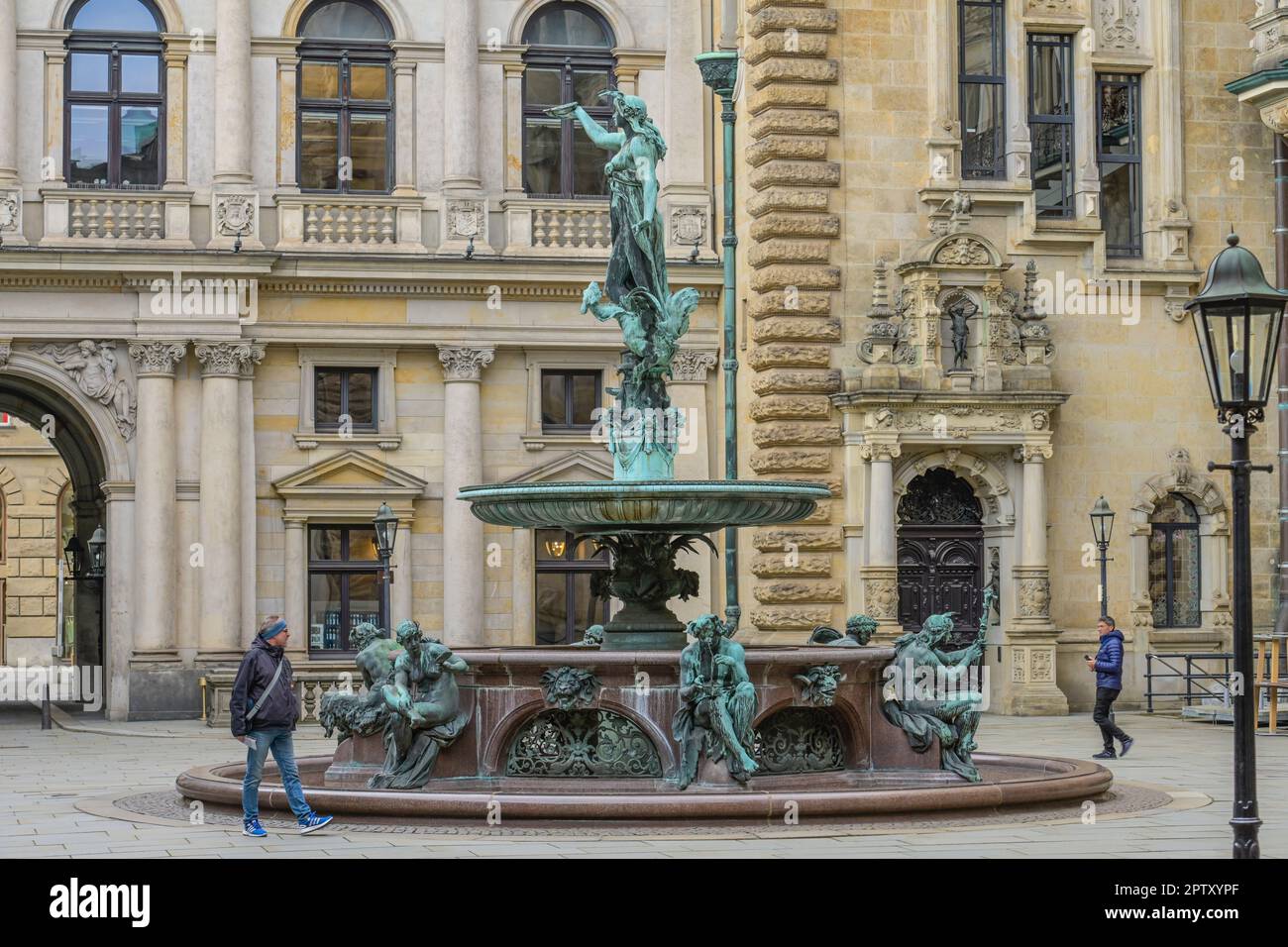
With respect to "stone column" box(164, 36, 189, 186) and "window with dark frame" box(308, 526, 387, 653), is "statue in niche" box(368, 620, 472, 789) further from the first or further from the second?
"stone column" box(164, 36, 189, 186)

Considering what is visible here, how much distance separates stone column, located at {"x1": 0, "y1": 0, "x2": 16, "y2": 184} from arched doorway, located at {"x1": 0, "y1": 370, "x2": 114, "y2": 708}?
297 centimetres

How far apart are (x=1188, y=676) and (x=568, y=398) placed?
11.0 metres

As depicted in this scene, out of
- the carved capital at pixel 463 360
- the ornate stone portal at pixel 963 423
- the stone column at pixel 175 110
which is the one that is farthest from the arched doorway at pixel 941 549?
the stone column at pixel 175 110

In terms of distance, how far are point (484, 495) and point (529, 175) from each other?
18.3 m

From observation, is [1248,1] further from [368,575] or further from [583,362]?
[368,575]

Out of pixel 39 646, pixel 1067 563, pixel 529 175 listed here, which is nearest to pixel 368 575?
pixel 529 175

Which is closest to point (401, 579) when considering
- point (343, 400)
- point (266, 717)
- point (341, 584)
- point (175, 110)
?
point (341, 584)

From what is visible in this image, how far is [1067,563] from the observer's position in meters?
33.6

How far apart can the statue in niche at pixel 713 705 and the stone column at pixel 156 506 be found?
720 inches

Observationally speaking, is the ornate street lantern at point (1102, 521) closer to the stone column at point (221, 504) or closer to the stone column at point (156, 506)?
the stone column at point (221, 504)

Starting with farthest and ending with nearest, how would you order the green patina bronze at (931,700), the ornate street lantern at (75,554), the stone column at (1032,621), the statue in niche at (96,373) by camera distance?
the ornate street lantern at (75,554), the statue in niche at (96,373), the stone column at (1032,621), the green patina bronze at (931,700)

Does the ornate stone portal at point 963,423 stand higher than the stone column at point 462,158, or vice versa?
the stone column at point 462,158

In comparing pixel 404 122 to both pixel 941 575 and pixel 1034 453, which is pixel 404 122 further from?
pixel 1034 453

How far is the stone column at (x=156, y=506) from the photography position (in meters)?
33.6
